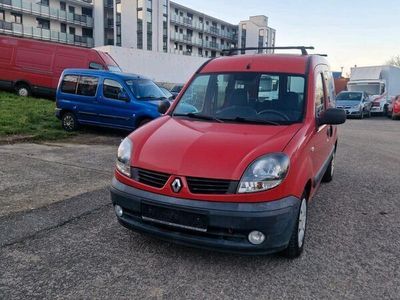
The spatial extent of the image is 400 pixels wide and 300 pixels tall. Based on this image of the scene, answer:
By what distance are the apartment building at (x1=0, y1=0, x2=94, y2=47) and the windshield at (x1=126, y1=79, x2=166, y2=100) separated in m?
34.9

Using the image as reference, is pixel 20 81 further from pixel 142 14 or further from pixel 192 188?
pixel 142 14

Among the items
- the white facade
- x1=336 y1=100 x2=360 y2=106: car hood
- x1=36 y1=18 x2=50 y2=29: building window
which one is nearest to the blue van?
x1=336 y1=100 x2=360 y2=106: car hood

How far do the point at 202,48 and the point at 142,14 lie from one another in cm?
1951

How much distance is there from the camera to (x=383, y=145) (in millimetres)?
11820

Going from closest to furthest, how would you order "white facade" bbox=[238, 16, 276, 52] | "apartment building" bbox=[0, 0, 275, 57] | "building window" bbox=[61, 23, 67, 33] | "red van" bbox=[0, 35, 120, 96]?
"red van" bbox=[0, 35, 120, 96], "apartment building" bbox=[0, 0, 275, 57], "building window" bbox=[61, 23, 67, 33], "white facade" bbox=[238, 16, 276, 52]

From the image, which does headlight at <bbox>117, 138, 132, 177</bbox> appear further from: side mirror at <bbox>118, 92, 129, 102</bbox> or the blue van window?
the blue van window

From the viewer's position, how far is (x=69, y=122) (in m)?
12.0

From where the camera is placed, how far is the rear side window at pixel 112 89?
440 inches

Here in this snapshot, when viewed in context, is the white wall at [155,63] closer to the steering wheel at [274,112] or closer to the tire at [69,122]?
the tire at [69,122]

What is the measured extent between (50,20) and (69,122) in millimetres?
38687

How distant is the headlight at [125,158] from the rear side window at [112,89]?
7642 mm

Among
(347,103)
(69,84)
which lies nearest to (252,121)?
(69,84)

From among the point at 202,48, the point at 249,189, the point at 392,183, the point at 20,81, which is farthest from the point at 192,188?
the point at 202,48

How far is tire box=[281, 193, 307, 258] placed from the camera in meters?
3.57
